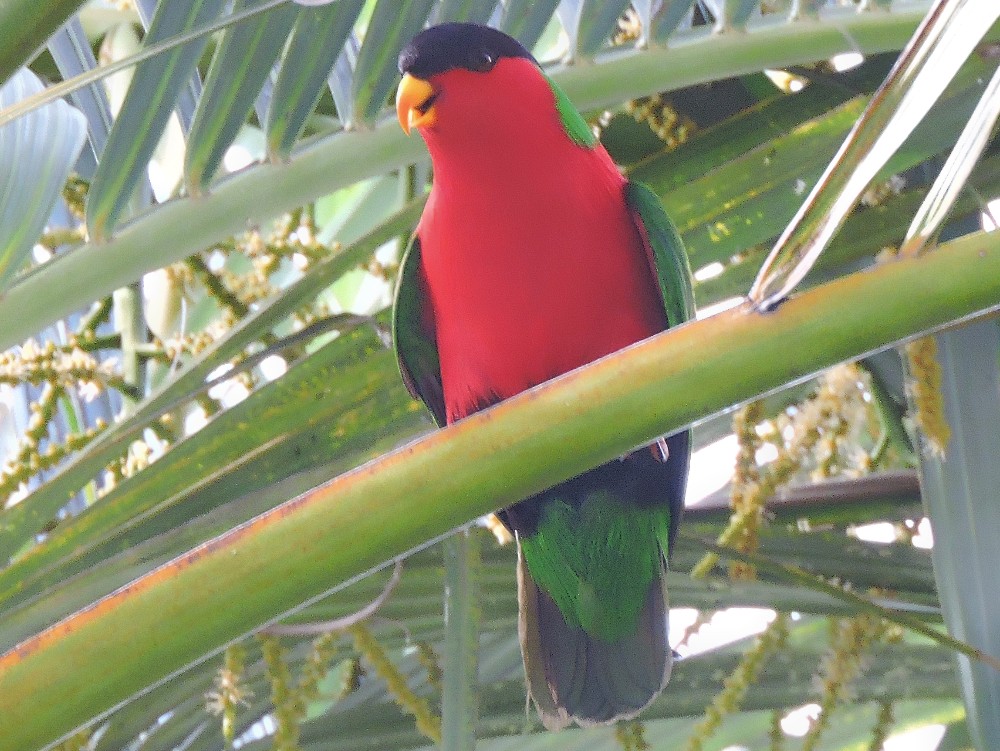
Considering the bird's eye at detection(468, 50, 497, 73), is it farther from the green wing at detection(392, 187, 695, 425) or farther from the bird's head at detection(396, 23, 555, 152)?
the green wing at detection(392, 187, 695, 425)

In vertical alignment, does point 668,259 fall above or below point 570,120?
below

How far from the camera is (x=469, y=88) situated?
893 mm

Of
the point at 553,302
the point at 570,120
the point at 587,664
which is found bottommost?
the point at 587,664

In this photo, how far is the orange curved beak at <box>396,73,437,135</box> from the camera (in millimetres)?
844

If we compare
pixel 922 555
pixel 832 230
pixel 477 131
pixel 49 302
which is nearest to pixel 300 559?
pixel 832 230

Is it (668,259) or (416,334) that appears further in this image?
(416,334)

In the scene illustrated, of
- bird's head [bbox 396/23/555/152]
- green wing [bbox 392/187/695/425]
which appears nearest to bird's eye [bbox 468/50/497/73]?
bird's head [bbox 396/23/555/152]

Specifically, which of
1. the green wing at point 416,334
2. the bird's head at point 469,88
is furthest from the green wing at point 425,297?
the bird's head at point 469,88

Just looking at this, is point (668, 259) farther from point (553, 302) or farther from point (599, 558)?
point (599, 558)

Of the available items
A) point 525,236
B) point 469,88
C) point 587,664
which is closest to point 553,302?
point 525,236

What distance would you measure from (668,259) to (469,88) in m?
0.22

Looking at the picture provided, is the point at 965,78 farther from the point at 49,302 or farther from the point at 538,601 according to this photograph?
the point at 49,302

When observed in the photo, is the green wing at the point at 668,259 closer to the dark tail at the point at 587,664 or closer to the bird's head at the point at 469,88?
the bird's head at the point at 469,88

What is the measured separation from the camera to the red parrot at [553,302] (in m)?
0.86
